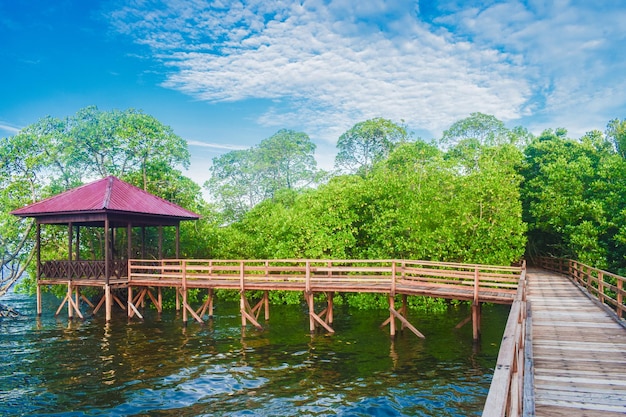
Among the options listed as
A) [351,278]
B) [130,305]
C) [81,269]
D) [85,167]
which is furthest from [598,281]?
[85,167]

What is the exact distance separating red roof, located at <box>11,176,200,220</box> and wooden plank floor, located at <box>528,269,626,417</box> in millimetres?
17953

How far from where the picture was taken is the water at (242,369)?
1130 centimetres

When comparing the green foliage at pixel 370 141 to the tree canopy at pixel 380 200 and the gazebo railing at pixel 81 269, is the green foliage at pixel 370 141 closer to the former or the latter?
the tree canopy at pixel 380 200

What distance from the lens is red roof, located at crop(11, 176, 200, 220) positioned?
72.6 ft

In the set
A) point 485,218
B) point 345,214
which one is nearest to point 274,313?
point 345,214

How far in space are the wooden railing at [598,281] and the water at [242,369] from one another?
3737 millimetres

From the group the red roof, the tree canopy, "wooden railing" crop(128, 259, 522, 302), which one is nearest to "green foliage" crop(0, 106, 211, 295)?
the tree canopy

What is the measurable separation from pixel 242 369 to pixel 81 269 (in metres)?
13.0

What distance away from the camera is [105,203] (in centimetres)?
2191

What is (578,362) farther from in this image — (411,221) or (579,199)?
(579,199)

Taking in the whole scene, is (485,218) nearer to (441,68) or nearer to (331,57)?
(441,68)

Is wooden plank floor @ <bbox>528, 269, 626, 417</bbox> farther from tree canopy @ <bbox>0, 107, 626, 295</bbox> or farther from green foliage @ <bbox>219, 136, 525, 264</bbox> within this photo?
tree canopy @ <bbox>0, 107, 626, 295</bbox>

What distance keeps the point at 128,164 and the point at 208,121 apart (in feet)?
69.7

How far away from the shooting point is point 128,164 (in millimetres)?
34750
